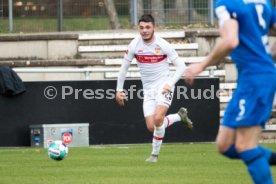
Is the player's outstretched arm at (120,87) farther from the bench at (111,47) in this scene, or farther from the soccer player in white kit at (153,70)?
the bench at (111,47)

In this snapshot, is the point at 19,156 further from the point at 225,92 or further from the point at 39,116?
the point at 225,92

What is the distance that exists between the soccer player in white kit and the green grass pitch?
64 cm

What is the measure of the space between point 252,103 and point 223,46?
0.59 m

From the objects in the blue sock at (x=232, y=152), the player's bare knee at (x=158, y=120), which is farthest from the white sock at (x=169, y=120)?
the blue sock at (x=232, y=152)

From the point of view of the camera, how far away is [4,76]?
1947 cm

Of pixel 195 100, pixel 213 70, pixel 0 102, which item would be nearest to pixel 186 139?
pixel 195 100

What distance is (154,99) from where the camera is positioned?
15.3m

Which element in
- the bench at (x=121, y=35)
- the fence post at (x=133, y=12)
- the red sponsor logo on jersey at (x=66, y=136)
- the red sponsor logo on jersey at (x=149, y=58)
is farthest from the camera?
the fence post at (x=133, y=12)

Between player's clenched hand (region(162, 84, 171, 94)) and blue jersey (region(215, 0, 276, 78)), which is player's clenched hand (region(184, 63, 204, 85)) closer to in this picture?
blue jersey (region(215, 0, 276, 78))

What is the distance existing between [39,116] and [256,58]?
12019mm

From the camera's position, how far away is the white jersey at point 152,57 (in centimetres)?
1520

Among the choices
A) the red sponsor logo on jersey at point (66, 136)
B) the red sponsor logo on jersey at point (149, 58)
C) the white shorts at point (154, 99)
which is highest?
the red sponsor logo on jersey at point (149, 58)

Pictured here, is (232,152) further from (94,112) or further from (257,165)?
(94,112)

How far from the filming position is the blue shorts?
830cm
